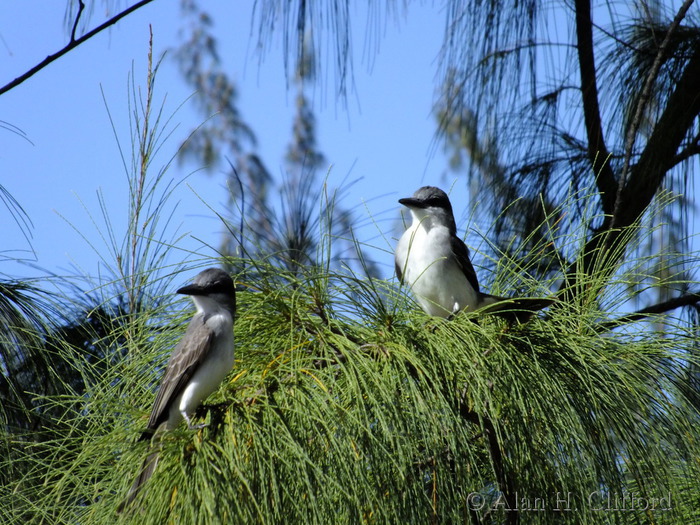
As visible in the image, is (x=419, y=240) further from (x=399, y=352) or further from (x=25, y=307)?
(x=25, y=307)

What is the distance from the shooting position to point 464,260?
3.07 meters

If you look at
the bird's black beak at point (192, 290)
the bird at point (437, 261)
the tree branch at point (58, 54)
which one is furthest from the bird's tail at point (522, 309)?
the tree branch at point (58, 54)

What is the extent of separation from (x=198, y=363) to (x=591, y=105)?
243 centimetres

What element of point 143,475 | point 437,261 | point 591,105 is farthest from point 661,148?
point 143,475

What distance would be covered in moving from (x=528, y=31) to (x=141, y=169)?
1.99m

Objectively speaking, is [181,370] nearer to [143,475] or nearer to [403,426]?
[143,475]

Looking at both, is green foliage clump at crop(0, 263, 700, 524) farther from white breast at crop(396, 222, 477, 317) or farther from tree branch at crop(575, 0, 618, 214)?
tree branch at crop(575, 0, 618, 214)

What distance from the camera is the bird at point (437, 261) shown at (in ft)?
9.91

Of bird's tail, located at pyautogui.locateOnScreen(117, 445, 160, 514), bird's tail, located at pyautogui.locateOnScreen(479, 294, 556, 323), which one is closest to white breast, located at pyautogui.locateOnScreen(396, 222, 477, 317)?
bird's tail, located at pyautogui.locateOnScreen(479, 294, 556, 323)

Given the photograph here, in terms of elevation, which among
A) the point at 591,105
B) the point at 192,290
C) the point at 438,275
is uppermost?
the point at 591,105

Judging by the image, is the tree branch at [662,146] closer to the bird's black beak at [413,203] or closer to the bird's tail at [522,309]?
the bird's black beak at [413,203]

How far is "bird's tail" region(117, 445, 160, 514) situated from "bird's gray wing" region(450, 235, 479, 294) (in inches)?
56.0

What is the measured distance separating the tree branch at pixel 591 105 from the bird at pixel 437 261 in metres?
0.86

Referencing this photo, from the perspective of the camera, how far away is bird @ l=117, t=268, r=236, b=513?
87.0 inches
